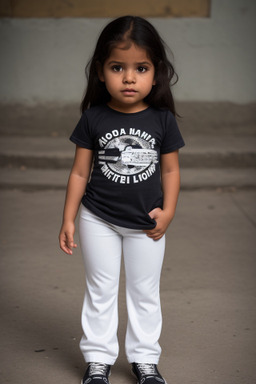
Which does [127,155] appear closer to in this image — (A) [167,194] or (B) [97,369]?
(A) [167,194]

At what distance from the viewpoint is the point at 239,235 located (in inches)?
183

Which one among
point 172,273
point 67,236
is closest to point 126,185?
point 67,236

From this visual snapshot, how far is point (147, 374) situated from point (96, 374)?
0.68ft

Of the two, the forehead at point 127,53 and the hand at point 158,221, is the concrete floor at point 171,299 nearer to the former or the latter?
the hand at point 158,221

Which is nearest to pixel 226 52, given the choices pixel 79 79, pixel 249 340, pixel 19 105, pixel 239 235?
pixel 79 79

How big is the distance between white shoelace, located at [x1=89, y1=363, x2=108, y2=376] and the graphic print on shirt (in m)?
0.77

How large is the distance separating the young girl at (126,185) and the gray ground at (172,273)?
25cm

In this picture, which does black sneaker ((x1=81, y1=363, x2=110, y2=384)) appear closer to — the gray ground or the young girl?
the young girl

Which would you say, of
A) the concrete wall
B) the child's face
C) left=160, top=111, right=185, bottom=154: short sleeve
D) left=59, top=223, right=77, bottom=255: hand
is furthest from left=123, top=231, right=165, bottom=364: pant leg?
the concrete wall

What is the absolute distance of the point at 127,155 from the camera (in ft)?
8.06

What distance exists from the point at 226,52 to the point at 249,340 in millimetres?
4771

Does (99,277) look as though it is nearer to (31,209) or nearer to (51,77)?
(31,209)

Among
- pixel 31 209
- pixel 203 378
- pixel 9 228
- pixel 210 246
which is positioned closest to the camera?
→ pixel 203 378

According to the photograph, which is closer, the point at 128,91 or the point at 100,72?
the point at 128,91
